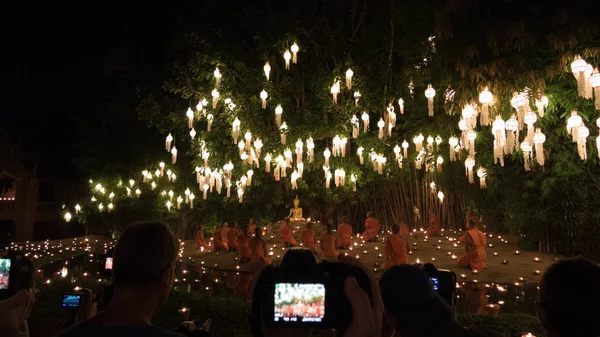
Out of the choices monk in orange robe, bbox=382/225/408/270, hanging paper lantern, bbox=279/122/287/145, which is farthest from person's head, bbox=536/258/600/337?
hanging paper lantern, bbox=279/122/287/145

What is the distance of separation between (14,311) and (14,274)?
0.24m

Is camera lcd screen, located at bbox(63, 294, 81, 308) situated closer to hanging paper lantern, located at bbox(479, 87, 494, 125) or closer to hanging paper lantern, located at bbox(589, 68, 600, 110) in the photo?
hanging paper lantern, located at bbox(479, 87, 494, 125)

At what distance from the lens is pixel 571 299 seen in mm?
1602

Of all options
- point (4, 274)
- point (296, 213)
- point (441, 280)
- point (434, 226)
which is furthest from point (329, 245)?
point (4, 274)

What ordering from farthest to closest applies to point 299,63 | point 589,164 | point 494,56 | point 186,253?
point 186,253 < point 299,63 < point 589,164 < point 494,56

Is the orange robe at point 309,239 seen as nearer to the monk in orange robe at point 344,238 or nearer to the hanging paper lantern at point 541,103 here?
the monk in orange robe at point 344,238

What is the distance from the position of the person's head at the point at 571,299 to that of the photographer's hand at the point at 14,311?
239cm

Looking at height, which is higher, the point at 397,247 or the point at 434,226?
the point at 434,226

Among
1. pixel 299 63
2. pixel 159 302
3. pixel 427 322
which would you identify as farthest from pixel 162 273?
pixel 299 63

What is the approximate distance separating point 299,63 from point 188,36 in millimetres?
3637

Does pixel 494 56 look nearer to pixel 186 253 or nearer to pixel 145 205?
pixel 186 253

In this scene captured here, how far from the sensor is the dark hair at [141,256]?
1447 mm

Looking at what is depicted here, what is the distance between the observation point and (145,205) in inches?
863

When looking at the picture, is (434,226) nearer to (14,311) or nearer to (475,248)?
(475,248)
